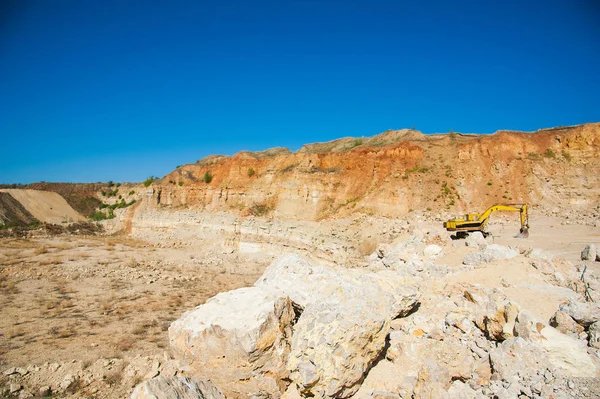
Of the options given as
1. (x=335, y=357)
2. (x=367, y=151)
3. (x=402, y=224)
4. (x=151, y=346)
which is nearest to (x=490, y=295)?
(x=335, y=357)

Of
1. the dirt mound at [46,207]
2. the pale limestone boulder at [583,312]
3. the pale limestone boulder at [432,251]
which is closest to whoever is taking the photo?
the pale limestone boulder at [583,312]

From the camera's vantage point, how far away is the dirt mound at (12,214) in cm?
3628

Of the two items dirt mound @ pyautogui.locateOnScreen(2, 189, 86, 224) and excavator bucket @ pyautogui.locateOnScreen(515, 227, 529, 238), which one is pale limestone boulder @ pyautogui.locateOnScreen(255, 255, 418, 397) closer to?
excavator bucket @ pyautogui.locateOnScreen(515, 227, 529, 238)

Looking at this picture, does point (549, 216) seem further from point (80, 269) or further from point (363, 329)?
point (80, 269)

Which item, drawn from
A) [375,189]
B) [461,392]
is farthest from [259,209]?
[461,392]

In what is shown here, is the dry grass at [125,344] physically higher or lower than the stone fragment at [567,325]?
lower

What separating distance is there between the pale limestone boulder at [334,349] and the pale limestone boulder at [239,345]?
0.97 ft

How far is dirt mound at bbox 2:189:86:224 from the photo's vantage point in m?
42.6

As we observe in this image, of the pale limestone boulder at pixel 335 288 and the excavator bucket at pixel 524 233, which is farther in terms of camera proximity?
the excavator bucket at pixel 524 233

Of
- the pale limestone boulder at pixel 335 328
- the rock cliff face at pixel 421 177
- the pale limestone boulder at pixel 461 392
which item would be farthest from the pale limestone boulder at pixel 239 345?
the rock cliff face at pixel 421 177

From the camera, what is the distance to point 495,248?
1084 centimetres

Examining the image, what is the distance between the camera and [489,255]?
10.7 metres

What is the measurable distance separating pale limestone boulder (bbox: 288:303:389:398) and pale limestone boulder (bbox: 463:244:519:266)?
21.9 ft

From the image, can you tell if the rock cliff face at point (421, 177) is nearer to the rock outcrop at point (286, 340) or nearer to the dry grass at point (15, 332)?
the dry grass at point (15, 332)
